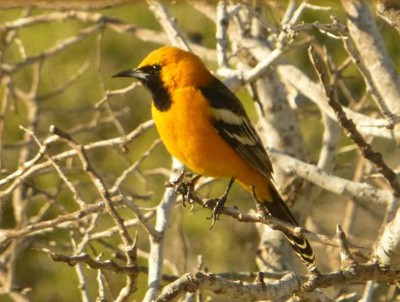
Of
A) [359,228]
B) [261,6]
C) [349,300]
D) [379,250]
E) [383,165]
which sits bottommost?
[359,228]

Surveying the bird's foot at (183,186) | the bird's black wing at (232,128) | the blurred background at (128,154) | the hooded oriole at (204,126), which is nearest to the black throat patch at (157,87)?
the hooded oriole at (204,126)

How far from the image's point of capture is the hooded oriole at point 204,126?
452 cm

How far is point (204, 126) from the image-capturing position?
460 centimetres

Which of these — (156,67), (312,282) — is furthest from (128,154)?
(312,282)

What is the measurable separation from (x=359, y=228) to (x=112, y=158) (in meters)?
2.82

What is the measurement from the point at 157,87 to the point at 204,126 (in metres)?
0.40

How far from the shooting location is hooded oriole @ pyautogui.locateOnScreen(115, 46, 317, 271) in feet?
14.8

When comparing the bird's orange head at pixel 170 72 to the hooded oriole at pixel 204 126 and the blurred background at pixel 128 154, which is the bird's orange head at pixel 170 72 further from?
the blurred background at pixel 128 154

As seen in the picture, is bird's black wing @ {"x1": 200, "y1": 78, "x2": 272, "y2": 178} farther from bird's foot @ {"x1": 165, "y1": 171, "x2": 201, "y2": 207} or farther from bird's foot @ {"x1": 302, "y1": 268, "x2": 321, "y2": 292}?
bird's foot @ {"x1": 302, "y1": 268, "x2": 321, "y2": 292}

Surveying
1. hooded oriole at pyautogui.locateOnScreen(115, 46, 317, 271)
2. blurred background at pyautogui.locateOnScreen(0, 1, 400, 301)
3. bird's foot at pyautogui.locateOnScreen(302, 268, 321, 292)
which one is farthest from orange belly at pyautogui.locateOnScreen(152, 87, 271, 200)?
blurred background at pyautogui.locateOnScreen(0, 1, 400, 301)

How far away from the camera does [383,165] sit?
290cm

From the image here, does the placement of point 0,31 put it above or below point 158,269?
above

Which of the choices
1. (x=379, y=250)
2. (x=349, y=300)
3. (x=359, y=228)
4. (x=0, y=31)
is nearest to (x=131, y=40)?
(x=359, y=228)

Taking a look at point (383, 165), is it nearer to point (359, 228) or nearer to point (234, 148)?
point (234, 148)
